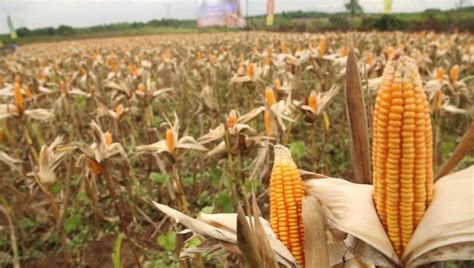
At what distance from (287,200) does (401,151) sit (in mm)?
284

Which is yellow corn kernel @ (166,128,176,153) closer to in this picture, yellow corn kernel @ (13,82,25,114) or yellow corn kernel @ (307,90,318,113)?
yellow corn kernel @ (307,90,318,113)

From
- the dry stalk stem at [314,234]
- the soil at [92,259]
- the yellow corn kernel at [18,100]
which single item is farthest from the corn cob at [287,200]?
the yellow corn kernel at [18,100]

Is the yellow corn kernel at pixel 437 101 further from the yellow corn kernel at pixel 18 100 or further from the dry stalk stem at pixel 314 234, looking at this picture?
the yellow corn kernel at pixel 18 100

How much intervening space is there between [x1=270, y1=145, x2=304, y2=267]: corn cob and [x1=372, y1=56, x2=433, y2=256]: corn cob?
182 millimetres

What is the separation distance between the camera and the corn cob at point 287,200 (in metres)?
0.93

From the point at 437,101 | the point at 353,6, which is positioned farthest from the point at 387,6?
the point at 353,6

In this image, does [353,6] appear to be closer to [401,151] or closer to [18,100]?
[18,100]

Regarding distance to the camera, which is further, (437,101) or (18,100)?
(18,100)

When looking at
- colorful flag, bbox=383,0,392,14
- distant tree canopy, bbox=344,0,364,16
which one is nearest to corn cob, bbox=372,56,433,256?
colorful flag, bbox=383,0,392,14

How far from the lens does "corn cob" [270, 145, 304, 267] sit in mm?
932

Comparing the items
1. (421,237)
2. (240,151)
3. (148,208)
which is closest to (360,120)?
(421,237)

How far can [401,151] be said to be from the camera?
76 cm

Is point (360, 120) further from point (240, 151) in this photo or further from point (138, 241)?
point (138, 241)

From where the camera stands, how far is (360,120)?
896mm
